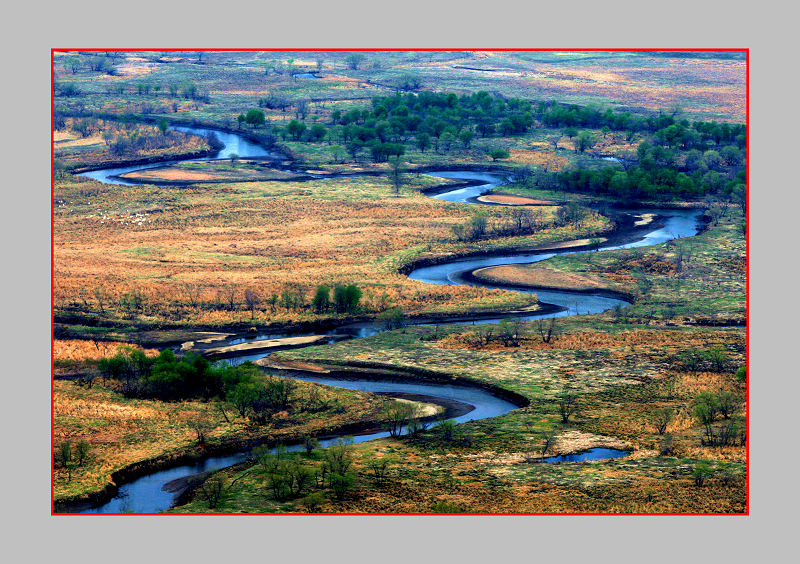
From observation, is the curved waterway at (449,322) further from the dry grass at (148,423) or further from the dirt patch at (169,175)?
the dirt patch at (169,175)

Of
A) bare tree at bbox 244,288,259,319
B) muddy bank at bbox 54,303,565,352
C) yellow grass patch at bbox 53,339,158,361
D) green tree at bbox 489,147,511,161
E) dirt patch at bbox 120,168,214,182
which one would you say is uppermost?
green tree at bbox 489,147,511,161

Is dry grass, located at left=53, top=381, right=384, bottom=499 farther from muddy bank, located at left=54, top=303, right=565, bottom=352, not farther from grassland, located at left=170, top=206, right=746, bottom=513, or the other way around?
muddy bank, located at left=54, top=303, right=565, bottom=352

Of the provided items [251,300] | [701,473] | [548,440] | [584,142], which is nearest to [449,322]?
[251,300]

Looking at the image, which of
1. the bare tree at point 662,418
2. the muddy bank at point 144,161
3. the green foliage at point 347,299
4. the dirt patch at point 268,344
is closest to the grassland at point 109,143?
the muddy bank at point 144,161

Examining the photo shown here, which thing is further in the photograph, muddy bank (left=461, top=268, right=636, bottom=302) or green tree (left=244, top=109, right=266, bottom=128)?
green tree (left=244, top=109, right=266, bottom=128)

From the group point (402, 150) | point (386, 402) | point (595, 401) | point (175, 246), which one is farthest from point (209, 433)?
point (402, 150)

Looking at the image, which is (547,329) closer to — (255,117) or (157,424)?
(157,424)

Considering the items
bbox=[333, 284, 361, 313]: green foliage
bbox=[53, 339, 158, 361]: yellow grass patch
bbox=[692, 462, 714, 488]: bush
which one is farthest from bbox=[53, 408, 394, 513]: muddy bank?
bbox=[333, 284, 361, 313]: green foliage
